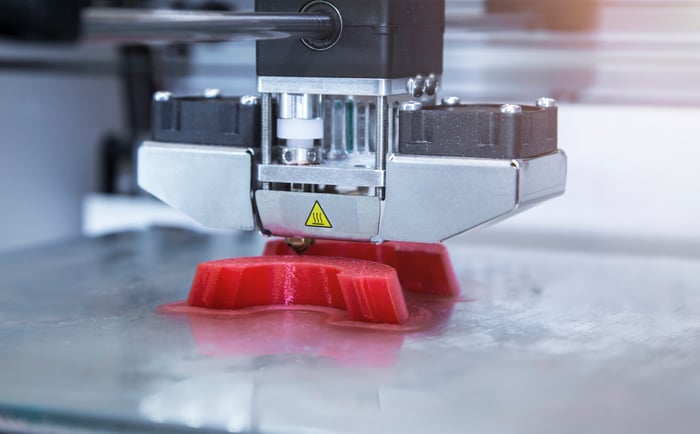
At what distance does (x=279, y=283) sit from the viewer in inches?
Result: 41.9

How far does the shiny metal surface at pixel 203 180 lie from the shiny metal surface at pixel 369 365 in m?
0.11

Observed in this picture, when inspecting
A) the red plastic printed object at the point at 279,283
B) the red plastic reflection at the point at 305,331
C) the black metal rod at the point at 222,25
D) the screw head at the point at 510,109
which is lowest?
the red plastic reflection at the point at 305,331

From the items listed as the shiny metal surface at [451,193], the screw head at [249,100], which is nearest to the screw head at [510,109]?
the shiny metal surface at [451,193]

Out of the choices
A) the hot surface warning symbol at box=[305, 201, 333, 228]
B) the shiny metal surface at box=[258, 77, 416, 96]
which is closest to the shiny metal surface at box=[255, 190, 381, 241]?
the hot surface warning symbol at box=[305, 201, 333, 228]

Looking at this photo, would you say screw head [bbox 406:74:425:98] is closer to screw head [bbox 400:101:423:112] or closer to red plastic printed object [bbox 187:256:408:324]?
screw head [bbox 400:101:423:112]

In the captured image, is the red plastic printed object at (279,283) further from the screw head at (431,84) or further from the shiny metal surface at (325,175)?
the screw head at (431,84)

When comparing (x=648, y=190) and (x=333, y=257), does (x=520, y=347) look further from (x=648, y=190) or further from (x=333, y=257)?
(x=648, y=190)

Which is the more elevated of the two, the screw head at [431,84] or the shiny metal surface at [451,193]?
the screw head at [431,84]

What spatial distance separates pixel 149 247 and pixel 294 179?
54cm

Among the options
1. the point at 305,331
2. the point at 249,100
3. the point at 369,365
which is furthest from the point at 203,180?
the point at 369,365

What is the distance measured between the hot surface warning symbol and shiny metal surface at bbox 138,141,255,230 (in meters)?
0.07

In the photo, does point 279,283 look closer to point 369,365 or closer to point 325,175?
point 325,175

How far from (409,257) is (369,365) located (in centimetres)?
33

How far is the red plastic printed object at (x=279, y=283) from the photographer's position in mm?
1021
